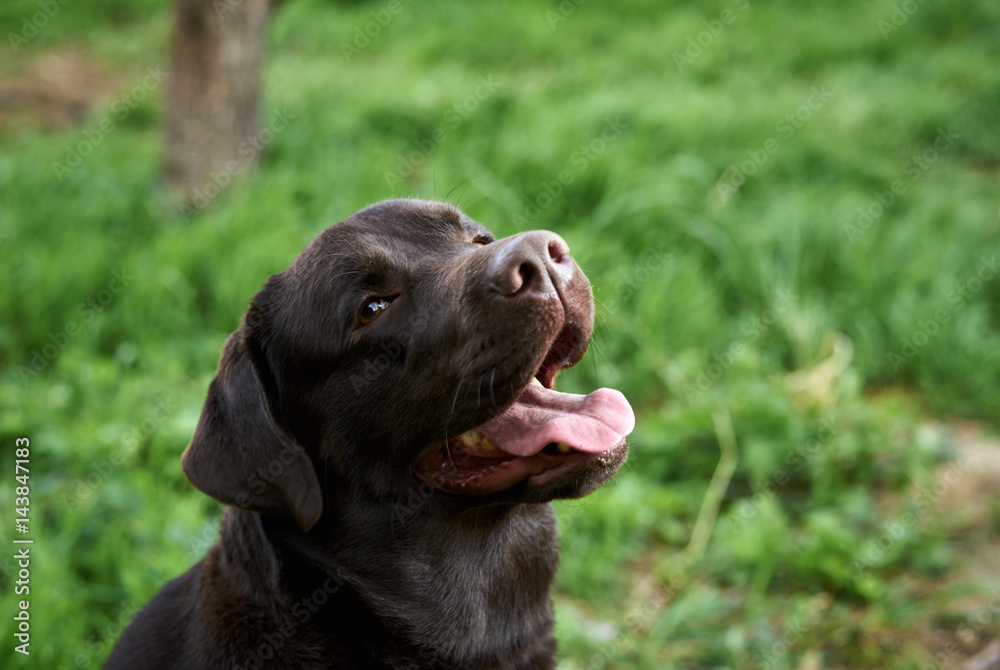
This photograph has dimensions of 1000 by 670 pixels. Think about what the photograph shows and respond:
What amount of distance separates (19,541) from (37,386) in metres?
1.02

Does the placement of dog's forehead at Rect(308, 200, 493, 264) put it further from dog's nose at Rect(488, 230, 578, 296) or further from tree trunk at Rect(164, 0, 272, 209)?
tree trunk at Rect(164, 0, 272, 209)

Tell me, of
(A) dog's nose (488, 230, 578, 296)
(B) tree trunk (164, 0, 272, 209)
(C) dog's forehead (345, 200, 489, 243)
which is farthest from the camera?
(B) tree trunk (164, 0, 272, 209)

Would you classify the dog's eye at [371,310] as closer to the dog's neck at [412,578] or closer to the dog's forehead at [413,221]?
the dog's forehead at [413,221]

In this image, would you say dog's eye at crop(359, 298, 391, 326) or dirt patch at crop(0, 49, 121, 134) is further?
dirt patch at crop(0, 49, 121, 134)

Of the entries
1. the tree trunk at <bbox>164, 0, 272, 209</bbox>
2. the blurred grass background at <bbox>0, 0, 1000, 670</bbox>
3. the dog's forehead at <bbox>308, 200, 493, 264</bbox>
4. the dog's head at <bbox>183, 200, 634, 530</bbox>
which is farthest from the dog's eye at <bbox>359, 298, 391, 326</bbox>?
the tree trunk at <bbox>164, 0, 272, 209</bbox>

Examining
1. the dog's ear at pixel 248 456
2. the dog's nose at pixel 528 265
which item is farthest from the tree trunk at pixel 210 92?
the dog's nose at pixel 528 265

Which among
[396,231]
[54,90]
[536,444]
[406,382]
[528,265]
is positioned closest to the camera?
[528,265]

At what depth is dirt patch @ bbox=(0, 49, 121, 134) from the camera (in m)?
7.40

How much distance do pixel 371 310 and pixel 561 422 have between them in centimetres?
59

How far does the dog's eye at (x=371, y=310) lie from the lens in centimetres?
223

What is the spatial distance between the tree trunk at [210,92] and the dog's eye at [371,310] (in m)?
3.89

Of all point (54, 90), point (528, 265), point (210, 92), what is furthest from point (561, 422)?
point (54, 90)

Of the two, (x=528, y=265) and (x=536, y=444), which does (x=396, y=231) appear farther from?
(x=536, y=444)

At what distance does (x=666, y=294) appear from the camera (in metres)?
4.75
